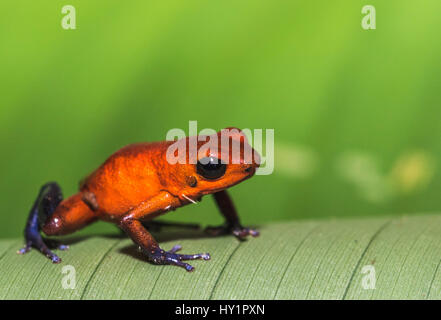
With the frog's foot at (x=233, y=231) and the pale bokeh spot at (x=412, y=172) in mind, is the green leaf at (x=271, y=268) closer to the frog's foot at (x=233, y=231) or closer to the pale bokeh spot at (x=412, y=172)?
the frog's foot at (x=233, y=231)

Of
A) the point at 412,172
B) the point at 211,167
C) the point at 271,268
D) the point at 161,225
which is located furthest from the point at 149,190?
the point at 412,172

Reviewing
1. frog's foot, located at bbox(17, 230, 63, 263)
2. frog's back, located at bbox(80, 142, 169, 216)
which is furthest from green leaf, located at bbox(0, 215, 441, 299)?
frog's back, located at bbox(80, 142, 169, 216)

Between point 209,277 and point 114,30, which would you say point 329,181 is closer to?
point 209,277

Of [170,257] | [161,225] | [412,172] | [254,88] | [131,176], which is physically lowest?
[161,225]

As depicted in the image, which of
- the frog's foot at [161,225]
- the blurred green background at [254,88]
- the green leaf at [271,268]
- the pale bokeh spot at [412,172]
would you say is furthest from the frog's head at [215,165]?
the pale bokeh spot at [412,172]

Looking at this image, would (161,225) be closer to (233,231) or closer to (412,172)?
(233,231)

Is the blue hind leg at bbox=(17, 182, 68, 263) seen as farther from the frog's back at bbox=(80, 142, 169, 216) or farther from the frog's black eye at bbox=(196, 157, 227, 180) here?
the frog's black eye at bbox=(196, 157, 227, 180)
